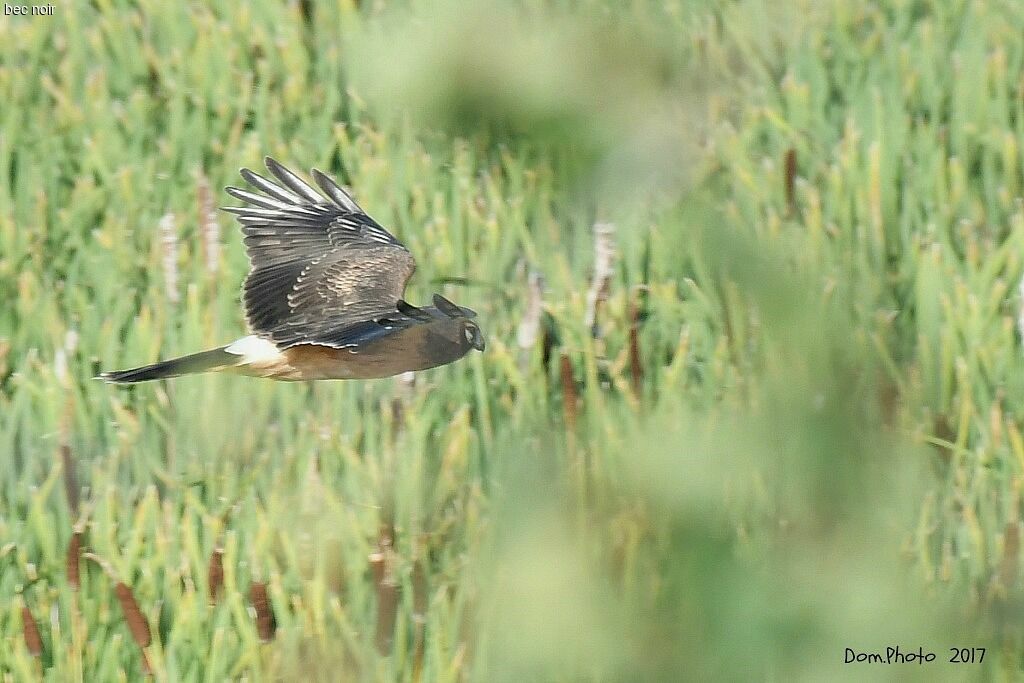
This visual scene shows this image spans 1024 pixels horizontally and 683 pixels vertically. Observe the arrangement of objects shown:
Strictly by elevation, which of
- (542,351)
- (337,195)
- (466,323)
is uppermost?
(337,195)

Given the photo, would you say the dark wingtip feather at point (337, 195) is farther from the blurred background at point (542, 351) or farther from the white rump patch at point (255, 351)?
the white rump patch at point (255, 351)

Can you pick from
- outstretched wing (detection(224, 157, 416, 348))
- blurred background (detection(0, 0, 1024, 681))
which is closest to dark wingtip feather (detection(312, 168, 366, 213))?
outstretched wing (detection(224, 157, 416, 348))

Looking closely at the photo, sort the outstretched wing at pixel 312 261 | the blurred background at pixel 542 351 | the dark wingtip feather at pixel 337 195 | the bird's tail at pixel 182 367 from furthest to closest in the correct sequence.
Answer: the dark wingtip feather at pixel 337 195, the outstretched wing at pixel 312 261, the bird's tail at pixel 182 367, the blurred background at pixel 542 351

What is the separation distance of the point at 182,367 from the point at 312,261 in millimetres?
403

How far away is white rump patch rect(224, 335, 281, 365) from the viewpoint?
2.02 m

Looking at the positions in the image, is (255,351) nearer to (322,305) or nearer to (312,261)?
(322,305)

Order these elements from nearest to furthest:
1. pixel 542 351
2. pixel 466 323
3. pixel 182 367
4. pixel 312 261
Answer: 1. pixel 182 367
2. pixel 466 323
3. pixel 312 261
4. pixel 542 351

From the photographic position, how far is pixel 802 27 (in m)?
3.19

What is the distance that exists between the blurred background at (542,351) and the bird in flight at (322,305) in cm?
13

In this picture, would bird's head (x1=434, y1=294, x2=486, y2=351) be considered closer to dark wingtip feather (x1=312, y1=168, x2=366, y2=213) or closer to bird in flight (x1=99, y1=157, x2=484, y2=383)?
bird in flight (x1=99, y1=157, x2=484, y2=383)

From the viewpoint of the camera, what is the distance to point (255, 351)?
2049 millimetres

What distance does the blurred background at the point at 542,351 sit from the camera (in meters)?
1.58

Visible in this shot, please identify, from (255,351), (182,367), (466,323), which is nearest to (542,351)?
(466,323)

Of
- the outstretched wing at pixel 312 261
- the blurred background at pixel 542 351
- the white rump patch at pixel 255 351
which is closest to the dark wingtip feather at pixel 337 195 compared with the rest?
the outstretched wing at pixel 312 261
